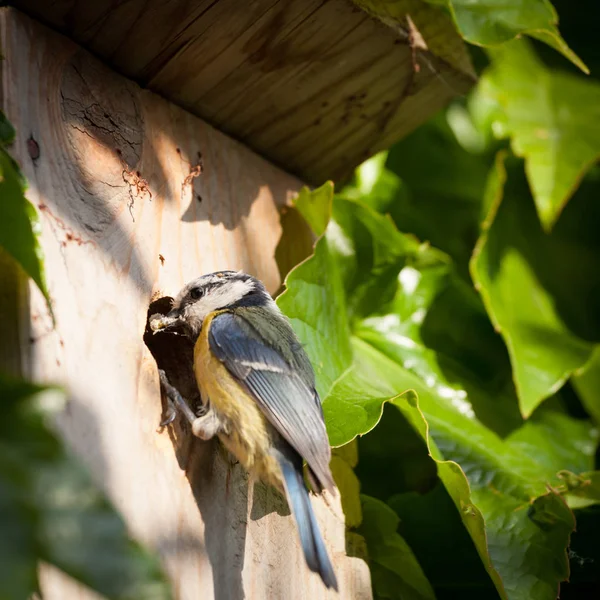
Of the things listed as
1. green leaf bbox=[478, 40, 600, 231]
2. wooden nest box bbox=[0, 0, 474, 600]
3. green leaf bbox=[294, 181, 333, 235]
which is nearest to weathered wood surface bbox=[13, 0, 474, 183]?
wooden nest box bbox=[0, 0, 474, 600]

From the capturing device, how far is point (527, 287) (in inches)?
94.2

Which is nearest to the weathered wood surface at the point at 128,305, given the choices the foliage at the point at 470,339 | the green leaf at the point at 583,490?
the foliage at the point at 470,339

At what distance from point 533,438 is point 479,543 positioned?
589 mm

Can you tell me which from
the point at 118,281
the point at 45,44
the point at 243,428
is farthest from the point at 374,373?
the point at 45,44

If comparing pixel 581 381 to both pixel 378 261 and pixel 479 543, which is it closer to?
pixel 378 261

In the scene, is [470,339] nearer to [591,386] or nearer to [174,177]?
[591,386]

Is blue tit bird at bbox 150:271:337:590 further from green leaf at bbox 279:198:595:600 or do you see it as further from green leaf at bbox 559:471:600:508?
green leaf at bbox 559:471:600:508

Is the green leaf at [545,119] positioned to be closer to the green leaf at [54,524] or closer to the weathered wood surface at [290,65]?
the weathered wood surface at [290,65]

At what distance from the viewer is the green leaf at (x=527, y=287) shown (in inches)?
78.1

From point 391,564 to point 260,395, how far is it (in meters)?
0.57

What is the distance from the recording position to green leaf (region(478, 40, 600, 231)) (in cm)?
213

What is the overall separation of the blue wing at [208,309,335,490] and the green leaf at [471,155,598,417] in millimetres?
639

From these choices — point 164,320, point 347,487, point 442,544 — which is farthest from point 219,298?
point 442,544

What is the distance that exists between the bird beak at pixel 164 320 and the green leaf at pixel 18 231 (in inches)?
19.0
